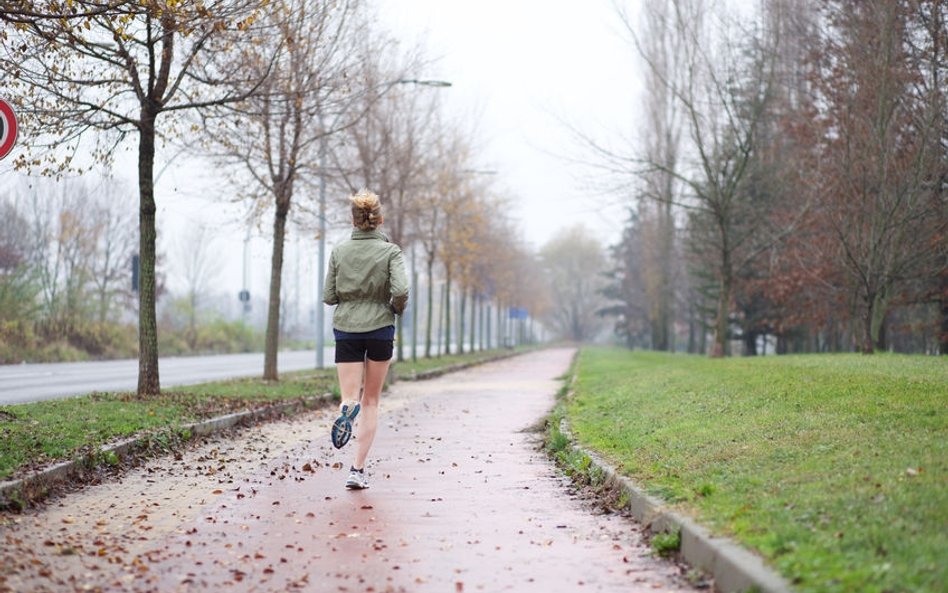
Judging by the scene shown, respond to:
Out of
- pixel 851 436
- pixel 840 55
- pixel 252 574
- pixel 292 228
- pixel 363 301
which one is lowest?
pixel 252 574

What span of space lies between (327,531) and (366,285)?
8.23 ft

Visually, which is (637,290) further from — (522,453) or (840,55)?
(522,453)

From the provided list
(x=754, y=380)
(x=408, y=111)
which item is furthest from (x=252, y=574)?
(x=408, y=111)

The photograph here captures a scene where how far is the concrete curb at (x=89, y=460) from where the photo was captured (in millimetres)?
7797

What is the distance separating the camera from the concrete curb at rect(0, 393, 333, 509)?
780cm

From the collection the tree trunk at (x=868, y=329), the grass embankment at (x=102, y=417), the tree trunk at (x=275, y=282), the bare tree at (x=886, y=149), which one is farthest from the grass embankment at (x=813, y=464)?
the tree trunk at (x=868, y=329)

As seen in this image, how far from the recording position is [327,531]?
7.20m

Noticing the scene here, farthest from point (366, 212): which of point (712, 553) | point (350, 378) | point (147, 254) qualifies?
point (147, 254)

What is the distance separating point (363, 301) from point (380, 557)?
3.15 meters

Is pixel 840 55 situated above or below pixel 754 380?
above

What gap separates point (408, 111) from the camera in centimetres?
3272

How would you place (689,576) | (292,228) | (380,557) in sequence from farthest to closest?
(292,228)
(380,557)
(689,576)

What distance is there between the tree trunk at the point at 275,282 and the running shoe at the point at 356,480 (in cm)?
1289

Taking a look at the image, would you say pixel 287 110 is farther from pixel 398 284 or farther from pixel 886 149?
pixel 886 149
